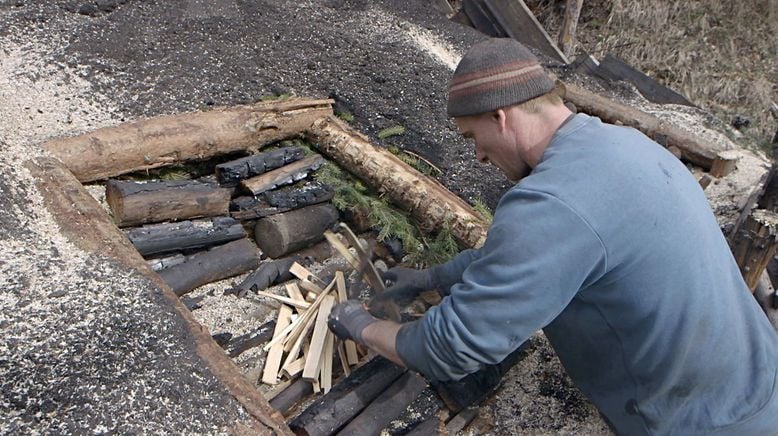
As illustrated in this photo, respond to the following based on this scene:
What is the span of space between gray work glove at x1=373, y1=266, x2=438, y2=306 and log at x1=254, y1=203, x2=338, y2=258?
1.22 m

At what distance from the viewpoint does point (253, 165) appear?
5320mm

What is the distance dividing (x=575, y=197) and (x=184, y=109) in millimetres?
3963

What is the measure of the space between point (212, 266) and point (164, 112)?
1.53m

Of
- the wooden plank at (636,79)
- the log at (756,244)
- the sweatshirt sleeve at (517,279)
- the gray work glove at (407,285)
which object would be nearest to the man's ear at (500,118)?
the sweatshirt sleeve at (517,279)

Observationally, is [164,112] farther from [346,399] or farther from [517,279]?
[517,279]

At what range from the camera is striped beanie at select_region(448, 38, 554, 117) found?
8.93 feet

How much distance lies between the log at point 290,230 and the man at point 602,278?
6.72 ft

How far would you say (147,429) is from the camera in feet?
9.26

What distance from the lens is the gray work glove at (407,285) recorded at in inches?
148

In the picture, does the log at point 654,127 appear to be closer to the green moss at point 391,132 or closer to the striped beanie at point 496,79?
the green moss at point 391,132

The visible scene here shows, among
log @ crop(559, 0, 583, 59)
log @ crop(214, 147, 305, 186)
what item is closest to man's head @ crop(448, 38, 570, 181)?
log @ crop(214, 147, 305, 186)

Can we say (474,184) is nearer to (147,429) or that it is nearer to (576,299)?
(576,299)

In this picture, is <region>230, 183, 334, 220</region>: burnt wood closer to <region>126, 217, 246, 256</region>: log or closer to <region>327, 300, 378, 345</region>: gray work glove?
<region>126, 217, 246, 256</region>: log

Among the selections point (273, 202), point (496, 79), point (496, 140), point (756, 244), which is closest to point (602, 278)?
point (496, 140)
